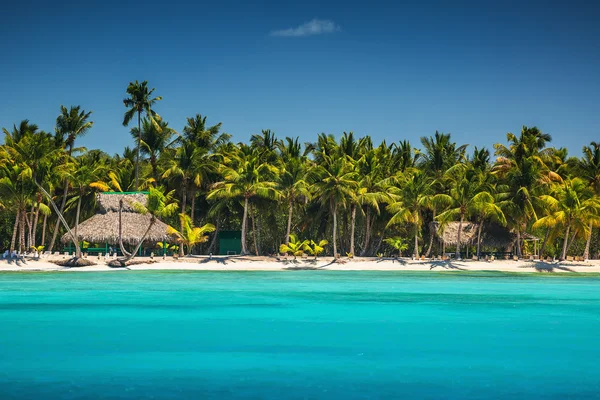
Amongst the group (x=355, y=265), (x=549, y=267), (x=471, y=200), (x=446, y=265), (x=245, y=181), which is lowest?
(x=355, y=265)

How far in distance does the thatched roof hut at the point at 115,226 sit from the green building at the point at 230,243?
20.2 ft

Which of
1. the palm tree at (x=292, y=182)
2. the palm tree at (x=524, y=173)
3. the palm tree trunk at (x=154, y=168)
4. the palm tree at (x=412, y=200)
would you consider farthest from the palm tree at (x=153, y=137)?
the palm tree at (x=524, y=173)

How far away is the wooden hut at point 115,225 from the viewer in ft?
129

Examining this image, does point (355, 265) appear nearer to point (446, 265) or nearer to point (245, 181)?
point (446, 265)

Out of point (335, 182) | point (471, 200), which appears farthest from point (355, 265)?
point (471, 200)

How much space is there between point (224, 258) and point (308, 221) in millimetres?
8032

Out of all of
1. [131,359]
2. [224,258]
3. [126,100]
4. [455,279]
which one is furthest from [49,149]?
[131,359]

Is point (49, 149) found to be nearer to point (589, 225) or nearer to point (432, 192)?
point (432, 192)

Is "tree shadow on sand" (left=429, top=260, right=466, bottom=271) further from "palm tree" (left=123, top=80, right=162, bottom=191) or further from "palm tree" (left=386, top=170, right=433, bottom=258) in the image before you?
"palm tree" (left=123, top=80, right=162, bottom=191)

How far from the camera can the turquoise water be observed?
10.0 metres

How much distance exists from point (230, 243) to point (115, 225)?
9.01 m

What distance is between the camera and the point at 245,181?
1581 inches

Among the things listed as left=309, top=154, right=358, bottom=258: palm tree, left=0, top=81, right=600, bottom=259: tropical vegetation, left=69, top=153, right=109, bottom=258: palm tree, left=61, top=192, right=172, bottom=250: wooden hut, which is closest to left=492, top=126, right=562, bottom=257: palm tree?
left=0, top=81, right=600, bottom=259: tropical vegetation

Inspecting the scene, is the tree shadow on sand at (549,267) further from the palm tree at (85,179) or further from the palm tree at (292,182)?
the palm tree at (85,179)
